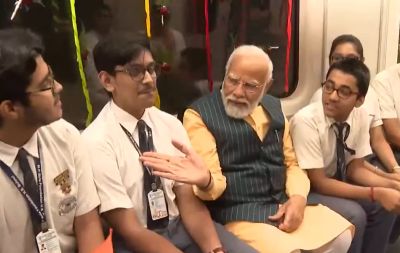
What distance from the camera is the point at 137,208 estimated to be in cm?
211

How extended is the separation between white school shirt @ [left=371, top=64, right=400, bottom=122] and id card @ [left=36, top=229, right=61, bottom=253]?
95.7 inches

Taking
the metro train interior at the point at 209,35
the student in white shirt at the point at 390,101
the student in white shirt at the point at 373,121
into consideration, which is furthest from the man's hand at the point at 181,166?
the student in white shirt at the point at 390,101

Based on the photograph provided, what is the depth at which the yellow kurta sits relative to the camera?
222 cm

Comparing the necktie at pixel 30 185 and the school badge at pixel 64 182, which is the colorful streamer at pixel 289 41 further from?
the necktie at pixel 30 185

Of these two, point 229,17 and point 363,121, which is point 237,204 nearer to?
point 363,121

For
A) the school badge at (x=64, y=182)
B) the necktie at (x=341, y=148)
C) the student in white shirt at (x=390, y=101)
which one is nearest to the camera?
the school badge at (x=64, y=182)

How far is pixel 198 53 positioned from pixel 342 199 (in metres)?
1.31

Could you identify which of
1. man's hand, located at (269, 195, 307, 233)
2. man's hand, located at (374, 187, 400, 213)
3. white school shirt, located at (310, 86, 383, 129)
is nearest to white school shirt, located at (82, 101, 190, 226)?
man's hand, located at (269, 195, 307, 233)

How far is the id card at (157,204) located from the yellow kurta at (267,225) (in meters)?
0.19

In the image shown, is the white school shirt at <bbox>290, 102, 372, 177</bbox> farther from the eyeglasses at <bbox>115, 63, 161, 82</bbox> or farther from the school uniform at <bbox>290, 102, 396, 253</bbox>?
the eyeglasses at <bbox>115, 63, 161, 82</bbox>

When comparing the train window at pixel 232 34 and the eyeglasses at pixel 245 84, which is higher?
the train window at pixel 232 34

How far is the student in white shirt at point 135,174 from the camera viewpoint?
2.02 metres

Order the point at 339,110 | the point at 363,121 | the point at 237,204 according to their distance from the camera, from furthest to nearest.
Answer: the point at 363,121 → the point at 339,110 → the point at 237,204

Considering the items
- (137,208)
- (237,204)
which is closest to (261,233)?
(237,204)
